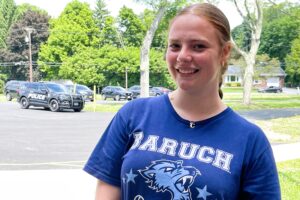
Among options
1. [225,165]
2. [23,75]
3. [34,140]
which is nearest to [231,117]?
[225,165]

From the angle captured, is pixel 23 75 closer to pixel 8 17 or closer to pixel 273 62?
pixel 8 17

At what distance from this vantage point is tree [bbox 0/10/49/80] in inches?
2618

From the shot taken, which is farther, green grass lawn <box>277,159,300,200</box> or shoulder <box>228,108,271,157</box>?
green grass lawn <box>277,159,300,200</box>

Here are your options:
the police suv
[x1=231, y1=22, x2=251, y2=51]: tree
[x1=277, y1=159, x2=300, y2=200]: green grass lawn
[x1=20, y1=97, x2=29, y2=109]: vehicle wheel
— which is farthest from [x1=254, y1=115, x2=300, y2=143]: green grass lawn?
[x1=231, y1=22, x2=251, y2=51]: tree

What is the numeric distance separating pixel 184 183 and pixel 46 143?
10638 mm

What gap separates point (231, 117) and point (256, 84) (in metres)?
94.4

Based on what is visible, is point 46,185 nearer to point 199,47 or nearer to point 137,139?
point 137,139

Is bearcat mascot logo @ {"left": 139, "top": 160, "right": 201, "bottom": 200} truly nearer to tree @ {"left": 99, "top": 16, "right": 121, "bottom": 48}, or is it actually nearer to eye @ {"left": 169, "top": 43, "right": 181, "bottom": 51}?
eye @ {"left": 169, "top": 43, "right": 181, "bottom": 51}

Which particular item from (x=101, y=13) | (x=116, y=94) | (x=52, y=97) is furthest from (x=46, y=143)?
(x=101, y=13)

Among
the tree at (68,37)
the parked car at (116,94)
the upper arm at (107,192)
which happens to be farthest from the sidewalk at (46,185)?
the tree at (68,37)

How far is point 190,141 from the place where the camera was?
1.76 meters

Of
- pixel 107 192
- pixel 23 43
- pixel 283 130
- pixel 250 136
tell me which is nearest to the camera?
pixel 250 136

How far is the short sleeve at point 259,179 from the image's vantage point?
1.72 metres

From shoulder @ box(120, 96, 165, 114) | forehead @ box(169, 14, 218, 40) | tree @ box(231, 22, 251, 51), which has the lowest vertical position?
shoulder @ box(120, 96, 165, 114)
